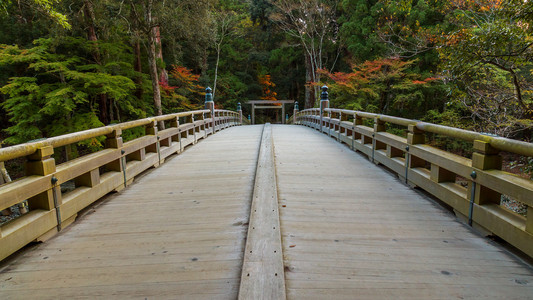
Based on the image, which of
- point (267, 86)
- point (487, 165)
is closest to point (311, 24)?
point (267, 86)

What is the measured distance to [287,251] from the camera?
7.13 feet

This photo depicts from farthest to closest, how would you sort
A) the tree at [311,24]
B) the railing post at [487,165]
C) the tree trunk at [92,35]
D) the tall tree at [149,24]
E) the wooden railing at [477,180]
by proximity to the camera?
1. the tree at [311,24]
2. the tall tree at [149,24]
3. the tree trunk at [92,35]
4. the railing post at [487,165]
5. the wooden railing at [477,180]

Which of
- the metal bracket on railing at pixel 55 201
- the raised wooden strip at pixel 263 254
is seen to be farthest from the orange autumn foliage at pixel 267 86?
the metal bracket on railing at pixel 55 201

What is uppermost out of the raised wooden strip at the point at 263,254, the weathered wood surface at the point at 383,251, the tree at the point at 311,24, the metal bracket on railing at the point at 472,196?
the tree at the point at 311,24

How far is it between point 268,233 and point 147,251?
0.85 m

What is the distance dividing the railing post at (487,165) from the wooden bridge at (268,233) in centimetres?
1

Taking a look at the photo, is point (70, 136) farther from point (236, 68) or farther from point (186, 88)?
point (236, 68)

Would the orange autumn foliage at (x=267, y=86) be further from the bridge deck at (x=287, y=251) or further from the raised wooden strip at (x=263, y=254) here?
the raised wooden strip at (x=263, y=254)

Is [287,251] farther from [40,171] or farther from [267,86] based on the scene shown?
[267,86]

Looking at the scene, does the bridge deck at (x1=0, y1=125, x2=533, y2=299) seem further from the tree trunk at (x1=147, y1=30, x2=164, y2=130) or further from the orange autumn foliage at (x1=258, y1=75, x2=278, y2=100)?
the orange autumn foliage at (x1=258, y1=75, x2=278, y2=100)

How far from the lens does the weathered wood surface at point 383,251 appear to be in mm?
1761

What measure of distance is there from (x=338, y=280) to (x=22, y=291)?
1.79m

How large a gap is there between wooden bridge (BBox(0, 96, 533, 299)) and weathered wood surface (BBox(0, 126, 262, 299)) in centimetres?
1

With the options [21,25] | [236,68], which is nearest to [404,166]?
[21,25]
